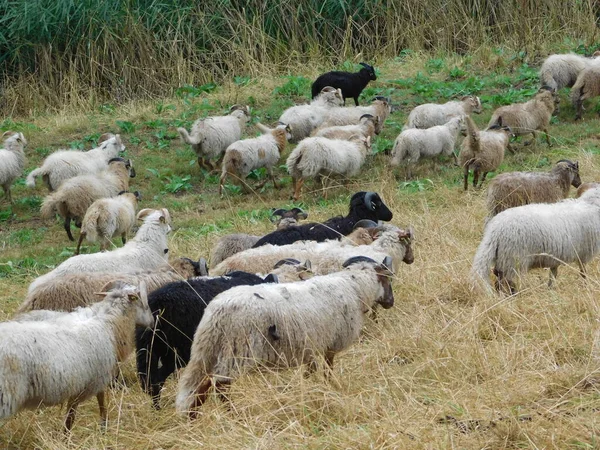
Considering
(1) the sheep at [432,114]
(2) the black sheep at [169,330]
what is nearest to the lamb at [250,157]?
(1) the sheep at [432,114]

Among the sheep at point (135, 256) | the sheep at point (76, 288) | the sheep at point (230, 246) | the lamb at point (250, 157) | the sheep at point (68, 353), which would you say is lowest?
the lamb at point (250, 157)

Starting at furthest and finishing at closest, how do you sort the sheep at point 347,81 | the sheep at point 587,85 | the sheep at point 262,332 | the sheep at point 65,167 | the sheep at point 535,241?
the sheep at point 347,81, the sheep at point 587,85, the sheep at point 65,167, the sheep at point 535,241, the sheep at point 262,332

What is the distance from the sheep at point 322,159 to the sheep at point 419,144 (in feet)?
1.66

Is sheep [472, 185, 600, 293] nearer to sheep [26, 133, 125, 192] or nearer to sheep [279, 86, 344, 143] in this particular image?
sheep [26, 133, 125, 192]

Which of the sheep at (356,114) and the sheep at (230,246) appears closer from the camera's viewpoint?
the sheep at (230,246)

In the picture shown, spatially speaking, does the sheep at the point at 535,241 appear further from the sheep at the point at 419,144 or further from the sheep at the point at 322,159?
the sheep at the point at 419,144

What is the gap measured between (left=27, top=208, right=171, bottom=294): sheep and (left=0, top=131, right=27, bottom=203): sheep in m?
4.37

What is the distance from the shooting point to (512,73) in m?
17.0

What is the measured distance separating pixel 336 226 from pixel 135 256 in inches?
84.1

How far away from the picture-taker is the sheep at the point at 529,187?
31.0ft

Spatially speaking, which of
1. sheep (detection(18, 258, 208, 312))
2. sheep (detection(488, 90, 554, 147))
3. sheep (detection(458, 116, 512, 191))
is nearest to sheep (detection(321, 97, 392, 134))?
sheep (detection(488, 90, 554, 147))

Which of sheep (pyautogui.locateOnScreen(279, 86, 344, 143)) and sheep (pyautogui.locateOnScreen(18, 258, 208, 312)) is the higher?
sheep (pyautogui.locateOnScreen(18, 258, 208, 312))

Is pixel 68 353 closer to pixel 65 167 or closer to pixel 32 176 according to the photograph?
pixel 65 167

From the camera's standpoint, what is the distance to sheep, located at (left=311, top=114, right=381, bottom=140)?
13484mm
